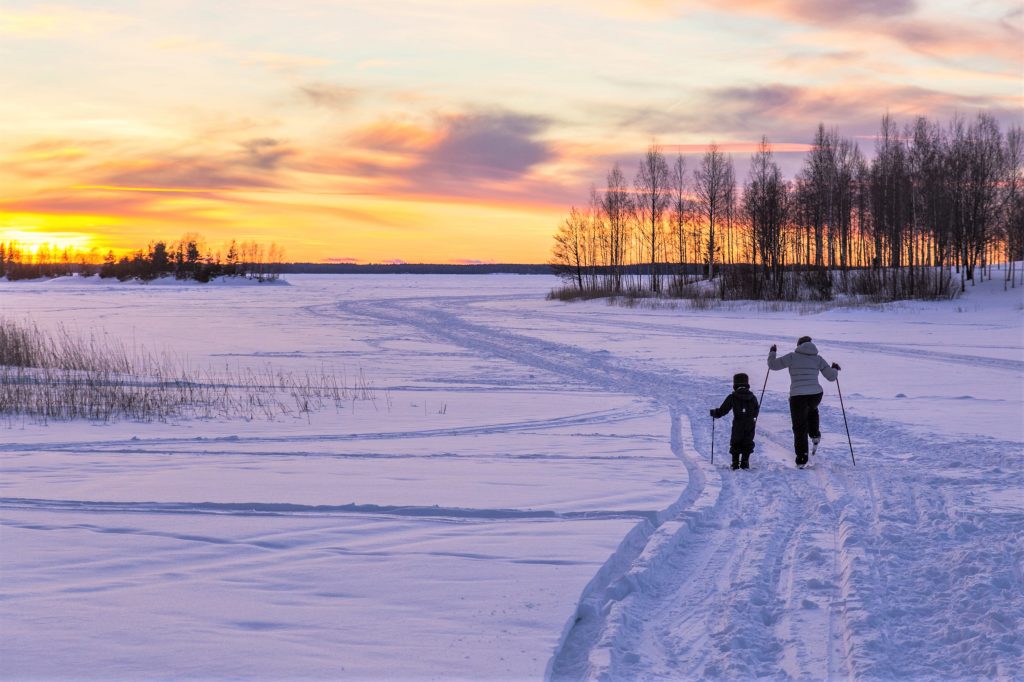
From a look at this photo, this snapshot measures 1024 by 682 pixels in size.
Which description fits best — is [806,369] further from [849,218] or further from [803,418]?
[849,218]

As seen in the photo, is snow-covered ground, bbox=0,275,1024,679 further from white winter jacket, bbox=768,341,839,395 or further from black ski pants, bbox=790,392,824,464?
white winter jacket, bbox=768,341,839,395

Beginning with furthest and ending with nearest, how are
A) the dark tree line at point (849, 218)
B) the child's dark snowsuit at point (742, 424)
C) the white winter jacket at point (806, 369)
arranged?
the dark tree line at point (849, 218) < the white winter jacket at point (806, 369) < the child's dark snowsuit at point (742, 424)

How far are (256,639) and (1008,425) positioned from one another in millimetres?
11722

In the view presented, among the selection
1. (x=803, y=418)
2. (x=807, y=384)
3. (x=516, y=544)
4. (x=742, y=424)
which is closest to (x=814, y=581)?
(x=516, y=544)

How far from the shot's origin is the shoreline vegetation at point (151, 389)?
13.8 meters

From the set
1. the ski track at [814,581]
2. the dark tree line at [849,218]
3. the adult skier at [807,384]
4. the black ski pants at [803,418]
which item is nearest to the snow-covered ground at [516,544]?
the ski track at [814,581]

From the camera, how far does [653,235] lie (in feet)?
222

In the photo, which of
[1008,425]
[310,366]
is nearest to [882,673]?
[1008,425]

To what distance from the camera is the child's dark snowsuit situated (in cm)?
943

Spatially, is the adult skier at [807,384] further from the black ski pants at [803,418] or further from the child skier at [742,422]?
the child skier at [742,422]

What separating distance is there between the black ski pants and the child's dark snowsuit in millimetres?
588

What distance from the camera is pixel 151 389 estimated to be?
16.1 m

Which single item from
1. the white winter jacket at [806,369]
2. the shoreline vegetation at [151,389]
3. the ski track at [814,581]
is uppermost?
the white winter jacket at [806,369]

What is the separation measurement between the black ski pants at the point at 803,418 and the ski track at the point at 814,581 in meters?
0.32
